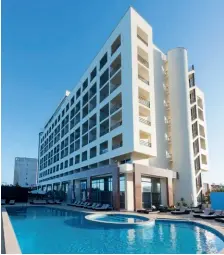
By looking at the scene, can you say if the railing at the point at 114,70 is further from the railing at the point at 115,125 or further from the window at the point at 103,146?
the window at the point at 103,146

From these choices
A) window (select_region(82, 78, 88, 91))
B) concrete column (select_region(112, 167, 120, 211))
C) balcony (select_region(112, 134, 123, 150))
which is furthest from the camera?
window (select_region(82, 78, 88, 91))

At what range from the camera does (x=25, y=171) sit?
12588 centimetres

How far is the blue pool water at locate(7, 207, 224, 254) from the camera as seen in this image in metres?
10.6

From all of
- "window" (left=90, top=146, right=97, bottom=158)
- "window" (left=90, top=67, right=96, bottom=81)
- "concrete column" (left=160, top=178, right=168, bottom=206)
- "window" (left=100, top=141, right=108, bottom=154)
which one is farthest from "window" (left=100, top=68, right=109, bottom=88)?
"concrete column" (left=160, top=178, right=168, bottom=206)

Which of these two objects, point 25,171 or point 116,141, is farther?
point 25,171

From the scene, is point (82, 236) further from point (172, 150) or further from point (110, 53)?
point (110, 53)

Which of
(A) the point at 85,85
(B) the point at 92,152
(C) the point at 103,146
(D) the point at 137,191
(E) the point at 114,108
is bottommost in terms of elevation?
(D) the point at 137,191

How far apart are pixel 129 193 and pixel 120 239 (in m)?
13.3

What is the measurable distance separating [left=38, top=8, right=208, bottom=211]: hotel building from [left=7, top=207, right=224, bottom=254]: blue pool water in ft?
33.3

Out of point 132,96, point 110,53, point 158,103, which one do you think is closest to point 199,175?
point 158,103

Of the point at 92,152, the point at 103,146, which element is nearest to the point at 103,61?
the point at 103,146

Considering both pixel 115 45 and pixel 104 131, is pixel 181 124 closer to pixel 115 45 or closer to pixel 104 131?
pixel 104 131

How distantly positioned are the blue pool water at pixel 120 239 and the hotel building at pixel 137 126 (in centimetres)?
1014

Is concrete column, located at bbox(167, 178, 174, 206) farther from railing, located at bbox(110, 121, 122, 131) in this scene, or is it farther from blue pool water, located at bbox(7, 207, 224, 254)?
blue pool water, located at bbox(7, 207, 224, 254)
